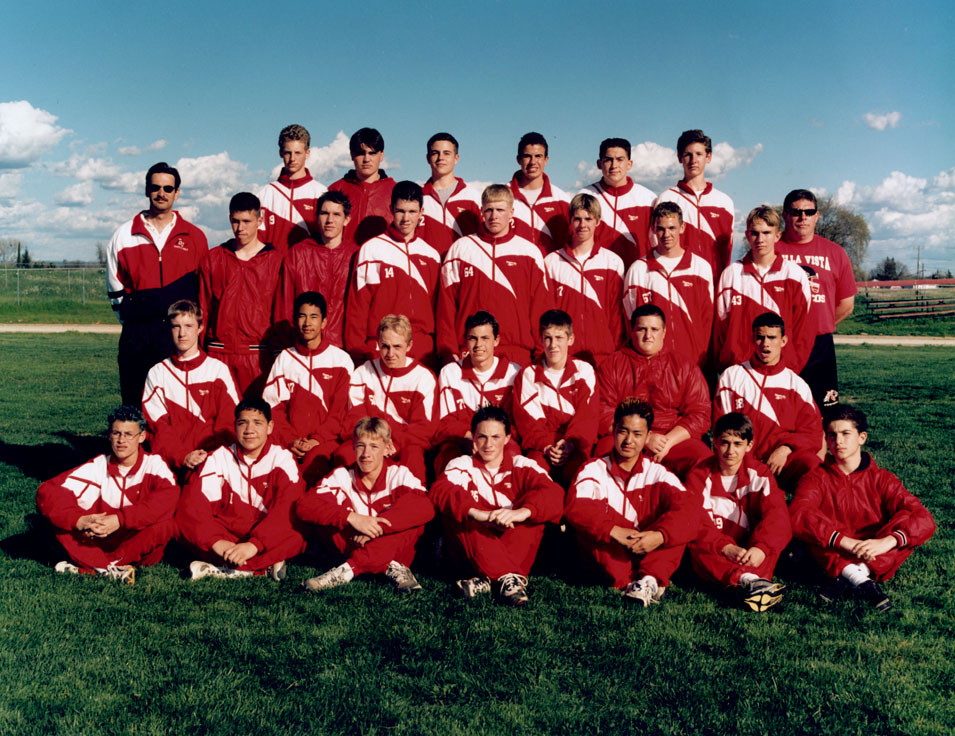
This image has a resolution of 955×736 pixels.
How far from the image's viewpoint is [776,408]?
5.49 meters

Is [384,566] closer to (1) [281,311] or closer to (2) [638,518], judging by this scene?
(2) [638,518]

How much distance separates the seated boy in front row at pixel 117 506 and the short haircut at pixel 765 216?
15.0ft

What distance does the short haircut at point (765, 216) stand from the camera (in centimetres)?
573

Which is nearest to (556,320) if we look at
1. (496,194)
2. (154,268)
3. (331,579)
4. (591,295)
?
(591,295)

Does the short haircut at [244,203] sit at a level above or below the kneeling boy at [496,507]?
above

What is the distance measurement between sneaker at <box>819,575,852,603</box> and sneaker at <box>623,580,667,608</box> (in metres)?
0.93

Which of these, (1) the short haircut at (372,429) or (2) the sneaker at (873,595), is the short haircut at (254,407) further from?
(2) the sneaker at (873,595)

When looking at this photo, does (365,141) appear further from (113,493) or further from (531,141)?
(113,493)

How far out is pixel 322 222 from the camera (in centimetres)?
599

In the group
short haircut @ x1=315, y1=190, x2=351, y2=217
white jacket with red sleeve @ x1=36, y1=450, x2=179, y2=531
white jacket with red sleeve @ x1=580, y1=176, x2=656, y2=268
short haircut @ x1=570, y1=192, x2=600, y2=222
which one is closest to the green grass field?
white jacket with red sleeve @ x1=36, y1=450, x2=179, y2=531

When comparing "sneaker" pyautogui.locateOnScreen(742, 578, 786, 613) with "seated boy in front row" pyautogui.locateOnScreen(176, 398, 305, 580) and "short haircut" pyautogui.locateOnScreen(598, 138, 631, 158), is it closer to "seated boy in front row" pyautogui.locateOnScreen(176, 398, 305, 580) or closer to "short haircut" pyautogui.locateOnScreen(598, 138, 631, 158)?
"seated boy in front row" pyautogui.locateOnScreen(176, 398, 305, 580)

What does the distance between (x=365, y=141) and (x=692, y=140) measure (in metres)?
2.79

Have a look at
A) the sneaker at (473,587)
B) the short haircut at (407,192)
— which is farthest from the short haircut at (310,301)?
the sneaker at (473,587)

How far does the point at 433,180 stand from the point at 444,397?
223 centimetres
